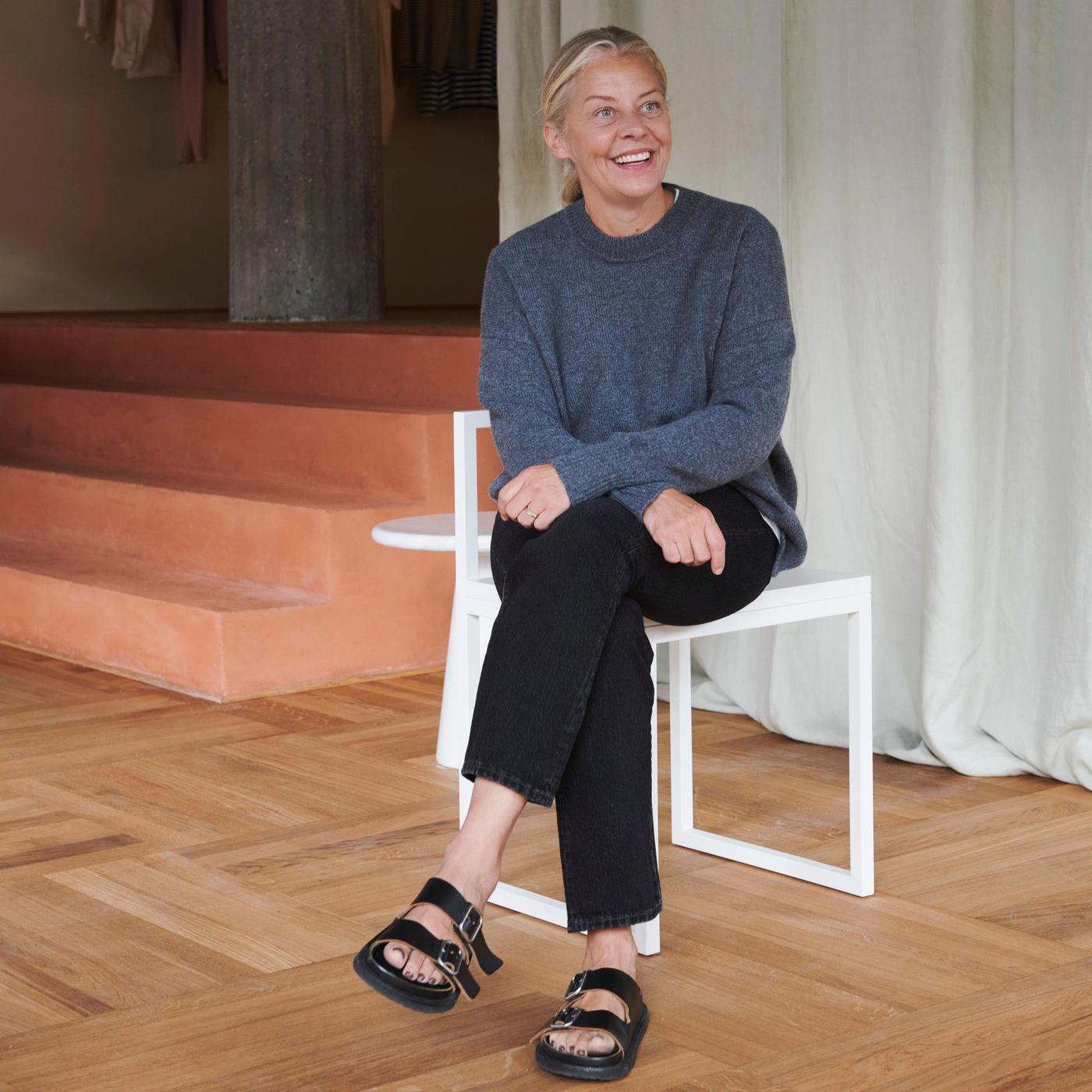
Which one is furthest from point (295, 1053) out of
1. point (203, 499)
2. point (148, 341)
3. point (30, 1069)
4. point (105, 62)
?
point (105, 62)

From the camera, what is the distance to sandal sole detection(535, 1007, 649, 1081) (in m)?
1.51

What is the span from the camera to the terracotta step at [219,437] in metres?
3.59

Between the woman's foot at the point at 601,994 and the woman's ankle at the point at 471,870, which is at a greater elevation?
the woman's ankle at the point at 471,870

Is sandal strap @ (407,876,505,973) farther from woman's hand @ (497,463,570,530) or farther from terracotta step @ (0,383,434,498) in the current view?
terracotta step @ (0,383,434,498)

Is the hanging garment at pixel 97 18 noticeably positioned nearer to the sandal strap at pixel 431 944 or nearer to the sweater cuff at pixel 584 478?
the sweater cuff at pixel 584 478

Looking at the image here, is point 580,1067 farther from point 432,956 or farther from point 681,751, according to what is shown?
point 681,751

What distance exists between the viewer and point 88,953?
186 cm

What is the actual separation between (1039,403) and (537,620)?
120cm

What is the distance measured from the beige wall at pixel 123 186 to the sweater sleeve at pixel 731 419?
554 cm

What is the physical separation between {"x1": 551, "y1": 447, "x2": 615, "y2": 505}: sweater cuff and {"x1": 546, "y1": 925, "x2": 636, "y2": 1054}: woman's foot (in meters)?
0.46

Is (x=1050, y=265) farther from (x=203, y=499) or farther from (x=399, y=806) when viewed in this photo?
(x=203, y=499)

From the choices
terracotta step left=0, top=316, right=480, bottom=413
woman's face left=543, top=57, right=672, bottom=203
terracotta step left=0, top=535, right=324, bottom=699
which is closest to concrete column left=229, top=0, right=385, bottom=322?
terracotta step left=0, top=316, right=480, bottom=413

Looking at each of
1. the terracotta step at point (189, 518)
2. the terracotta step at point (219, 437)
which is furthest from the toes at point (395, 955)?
the terracotta step at point (219, 437)

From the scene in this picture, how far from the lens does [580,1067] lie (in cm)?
151
